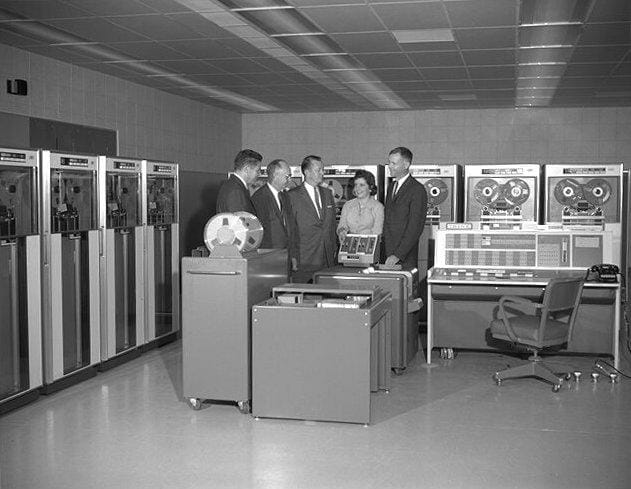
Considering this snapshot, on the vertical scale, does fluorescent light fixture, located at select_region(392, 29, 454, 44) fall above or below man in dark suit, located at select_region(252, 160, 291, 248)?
above

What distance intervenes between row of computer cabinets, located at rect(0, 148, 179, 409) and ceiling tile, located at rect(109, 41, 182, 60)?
3.46 ft

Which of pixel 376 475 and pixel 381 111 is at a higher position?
pixel 381 111

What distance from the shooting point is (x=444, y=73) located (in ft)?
29.7

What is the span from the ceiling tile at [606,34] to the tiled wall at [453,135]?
205 inches

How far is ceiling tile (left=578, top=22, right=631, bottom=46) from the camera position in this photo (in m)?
6.51

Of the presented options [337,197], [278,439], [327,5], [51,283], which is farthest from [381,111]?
[278,439]

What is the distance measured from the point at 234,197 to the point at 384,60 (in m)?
2.77

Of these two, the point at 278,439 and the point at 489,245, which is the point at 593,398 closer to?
the point at 489,245

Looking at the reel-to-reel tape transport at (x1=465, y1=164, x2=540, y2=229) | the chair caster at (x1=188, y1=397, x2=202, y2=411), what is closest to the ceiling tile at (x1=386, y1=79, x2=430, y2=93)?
the reel-to-reel tape transport at (x1=465, y1=164, x2=540, y2=229)

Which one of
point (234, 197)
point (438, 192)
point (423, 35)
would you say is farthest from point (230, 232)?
point (438, 192)

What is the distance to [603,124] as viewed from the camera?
1227cm

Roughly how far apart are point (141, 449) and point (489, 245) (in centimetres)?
376

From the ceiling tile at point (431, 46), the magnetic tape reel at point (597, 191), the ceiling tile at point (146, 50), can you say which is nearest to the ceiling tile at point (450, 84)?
the magnetic tape reel at point (597, 191)

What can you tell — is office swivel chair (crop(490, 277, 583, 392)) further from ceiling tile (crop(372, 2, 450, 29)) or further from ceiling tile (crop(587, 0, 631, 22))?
ceiling tile (crop(372, 2, 450, 29))
